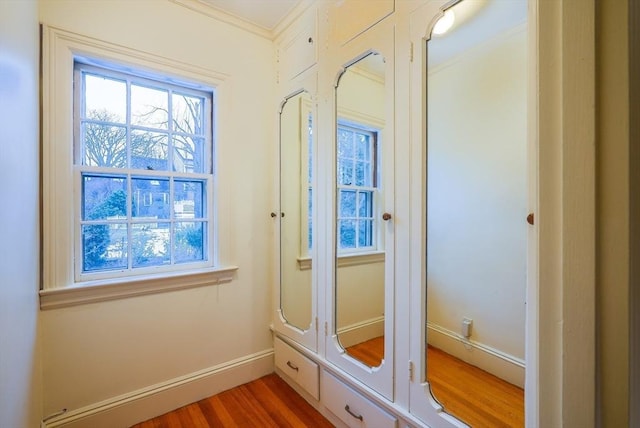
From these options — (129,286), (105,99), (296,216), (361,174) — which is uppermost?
(105,99)

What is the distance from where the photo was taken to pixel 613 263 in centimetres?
50

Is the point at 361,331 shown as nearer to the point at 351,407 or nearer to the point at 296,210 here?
the point at 351,407

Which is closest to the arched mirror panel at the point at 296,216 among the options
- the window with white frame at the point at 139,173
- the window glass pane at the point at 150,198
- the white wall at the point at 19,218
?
the window with white frame at the point at 139,173

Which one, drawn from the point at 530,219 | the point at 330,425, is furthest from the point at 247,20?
the point at 330,425

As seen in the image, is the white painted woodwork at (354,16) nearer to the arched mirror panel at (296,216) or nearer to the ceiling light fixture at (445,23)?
the ceiling light fixture at (445,23)

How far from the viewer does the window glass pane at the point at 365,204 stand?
1.44 metres

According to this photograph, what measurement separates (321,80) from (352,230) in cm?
93

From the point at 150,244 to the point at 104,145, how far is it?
65 cm

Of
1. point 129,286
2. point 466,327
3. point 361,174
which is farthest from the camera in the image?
point 129,286

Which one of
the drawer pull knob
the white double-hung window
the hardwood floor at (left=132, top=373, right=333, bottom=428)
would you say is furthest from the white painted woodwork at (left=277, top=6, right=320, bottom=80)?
the hardwood floor at (left=132, top=373, right=333, bottom=428)

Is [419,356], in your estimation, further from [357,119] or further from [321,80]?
[321,80]

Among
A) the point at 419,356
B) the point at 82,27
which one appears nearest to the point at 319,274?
the point at 419,356

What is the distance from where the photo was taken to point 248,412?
173cm

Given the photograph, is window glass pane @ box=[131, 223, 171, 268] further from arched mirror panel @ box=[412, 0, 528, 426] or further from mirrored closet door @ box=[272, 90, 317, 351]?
arched mirror panel @ box=[412, 0, 528, 426]
